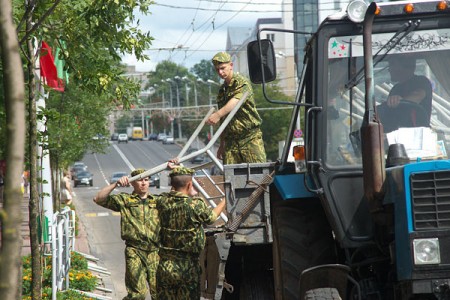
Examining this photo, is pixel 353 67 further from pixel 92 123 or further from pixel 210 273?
pixel 92 123

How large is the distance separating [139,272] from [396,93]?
3.51 meters

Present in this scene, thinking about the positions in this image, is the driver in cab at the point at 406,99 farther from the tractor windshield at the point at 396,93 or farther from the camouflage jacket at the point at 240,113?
the camouflage jacket at the point at 240,113

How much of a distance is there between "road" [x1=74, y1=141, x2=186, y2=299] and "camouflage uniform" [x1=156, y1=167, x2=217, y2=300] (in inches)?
336

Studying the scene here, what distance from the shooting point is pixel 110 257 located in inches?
1026

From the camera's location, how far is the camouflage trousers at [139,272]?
31.6ft

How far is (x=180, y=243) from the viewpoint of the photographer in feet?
28.4

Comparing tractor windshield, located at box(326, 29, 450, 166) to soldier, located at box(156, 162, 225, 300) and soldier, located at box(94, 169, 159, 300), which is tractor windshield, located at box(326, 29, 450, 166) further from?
soldier, located at box(94, 169, 159, 300)

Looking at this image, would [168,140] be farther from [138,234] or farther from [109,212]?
[138,234]

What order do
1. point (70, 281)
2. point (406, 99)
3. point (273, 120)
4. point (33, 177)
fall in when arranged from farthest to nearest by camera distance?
point (273, 120) < point (70, 281) < point (33, 177) < point (406, 99)

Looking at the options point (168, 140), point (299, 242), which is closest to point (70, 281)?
point (299, 242)

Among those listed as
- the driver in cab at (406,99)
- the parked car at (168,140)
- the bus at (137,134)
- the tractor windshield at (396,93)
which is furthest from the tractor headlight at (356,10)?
the bus at (137,134)

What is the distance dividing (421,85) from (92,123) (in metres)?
22.6

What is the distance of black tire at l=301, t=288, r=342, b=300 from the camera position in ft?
22.4

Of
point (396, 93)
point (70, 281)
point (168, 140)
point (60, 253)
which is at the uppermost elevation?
point (396, 93)
